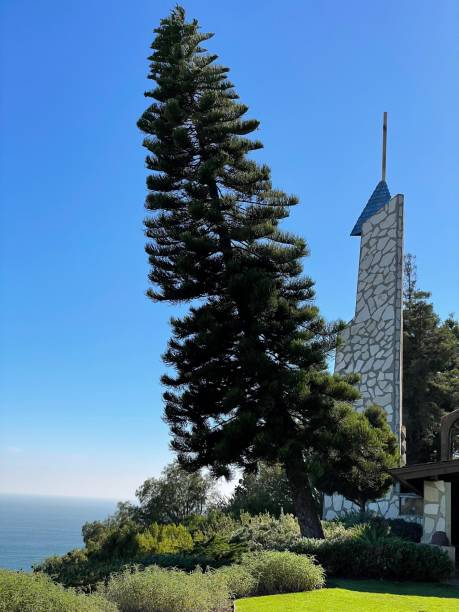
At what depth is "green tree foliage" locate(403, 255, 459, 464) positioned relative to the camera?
2048 centimetres

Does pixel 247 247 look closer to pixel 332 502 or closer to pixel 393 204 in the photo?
pixel 393 204

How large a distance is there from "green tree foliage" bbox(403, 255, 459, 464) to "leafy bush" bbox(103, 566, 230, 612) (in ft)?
49.4

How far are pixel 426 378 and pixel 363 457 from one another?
10.7 metres

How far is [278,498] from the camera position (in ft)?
61.4

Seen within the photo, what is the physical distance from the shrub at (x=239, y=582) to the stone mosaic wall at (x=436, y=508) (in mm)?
4469

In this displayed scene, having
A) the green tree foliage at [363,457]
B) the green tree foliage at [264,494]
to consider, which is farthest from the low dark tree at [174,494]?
the green tree foliage at [363,457]

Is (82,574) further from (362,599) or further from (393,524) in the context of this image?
(393,524)

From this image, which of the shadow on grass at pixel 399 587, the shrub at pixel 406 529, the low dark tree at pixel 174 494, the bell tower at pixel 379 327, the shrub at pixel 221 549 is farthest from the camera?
the low dark tree at pixel 174 494

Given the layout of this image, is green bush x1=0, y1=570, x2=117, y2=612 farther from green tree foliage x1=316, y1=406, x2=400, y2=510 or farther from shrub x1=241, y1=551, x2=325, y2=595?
green tree foliage x1=316, y1=406, x2=400, y2=510

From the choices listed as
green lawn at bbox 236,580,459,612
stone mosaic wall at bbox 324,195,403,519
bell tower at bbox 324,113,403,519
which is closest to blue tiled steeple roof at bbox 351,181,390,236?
bell tower at bbox 324,113,403,519

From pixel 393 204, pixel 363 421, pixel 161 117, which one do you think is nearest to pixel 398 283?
pixel 393 204

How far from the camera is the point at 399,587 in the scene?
8.32 metres

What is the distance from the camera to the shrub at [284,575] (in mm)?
7375

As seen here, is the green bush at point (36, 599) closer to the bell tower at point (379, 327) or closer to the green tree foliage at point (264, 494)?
the bell tower at point (379, 327)
